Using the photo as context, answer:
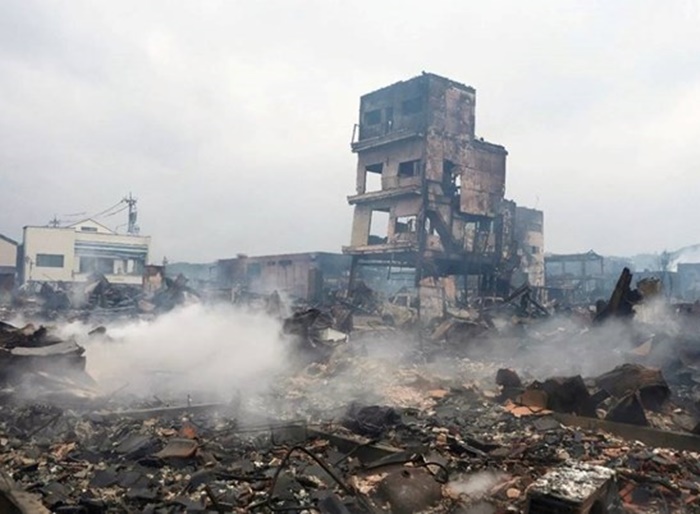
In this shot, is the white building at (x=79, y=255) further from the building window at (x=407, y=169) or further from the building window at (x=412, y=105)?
the building window at (x=412, y=105)

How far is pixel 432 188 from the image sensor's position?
24.0 m

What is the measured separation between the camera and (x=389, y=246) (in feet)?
80.0

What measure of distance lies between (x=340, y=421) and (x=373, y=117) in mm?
22320

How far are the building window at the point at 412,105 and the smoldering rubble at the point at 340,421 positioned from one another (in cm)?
1452

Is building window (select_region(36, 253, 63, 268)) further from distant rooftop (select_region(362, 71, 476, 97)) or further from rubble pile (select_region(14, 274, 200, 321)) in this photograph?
distant rooftop (select_region(362, 71, 476, 97))

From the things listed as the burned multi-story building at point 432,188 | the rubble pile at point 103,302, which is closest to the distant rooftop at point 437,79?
the burned multi-story building at point 432,188

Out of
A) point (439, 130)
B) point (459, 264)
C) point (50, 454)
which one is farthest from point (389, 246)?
point (50, 454)

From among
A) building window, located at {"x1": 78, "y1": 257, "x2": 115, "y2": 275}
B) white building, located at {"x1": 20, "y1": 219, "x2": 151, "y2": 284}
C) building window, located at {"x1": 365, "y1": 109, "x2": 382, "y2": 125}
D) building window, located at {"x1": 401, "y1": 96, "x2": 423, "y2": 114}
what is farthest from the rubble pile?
building window, located at {"x1": 78, "y1": 257, "x2": 115, "y2": 275}

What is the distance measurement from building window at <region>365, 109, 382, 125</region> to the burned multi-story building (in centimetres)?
5

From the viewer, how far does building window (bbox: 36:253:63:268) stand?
44.0 m

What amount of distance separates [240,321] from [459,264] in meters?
14.2

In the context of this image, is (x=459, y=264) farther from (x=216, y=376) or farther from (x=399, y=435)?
(x=399, y=435)

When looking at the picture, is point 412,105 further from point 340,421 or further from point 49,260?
point 49,260

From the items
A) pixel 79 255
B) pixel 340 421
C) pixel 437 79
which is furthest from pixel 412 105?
pixel 79 255
